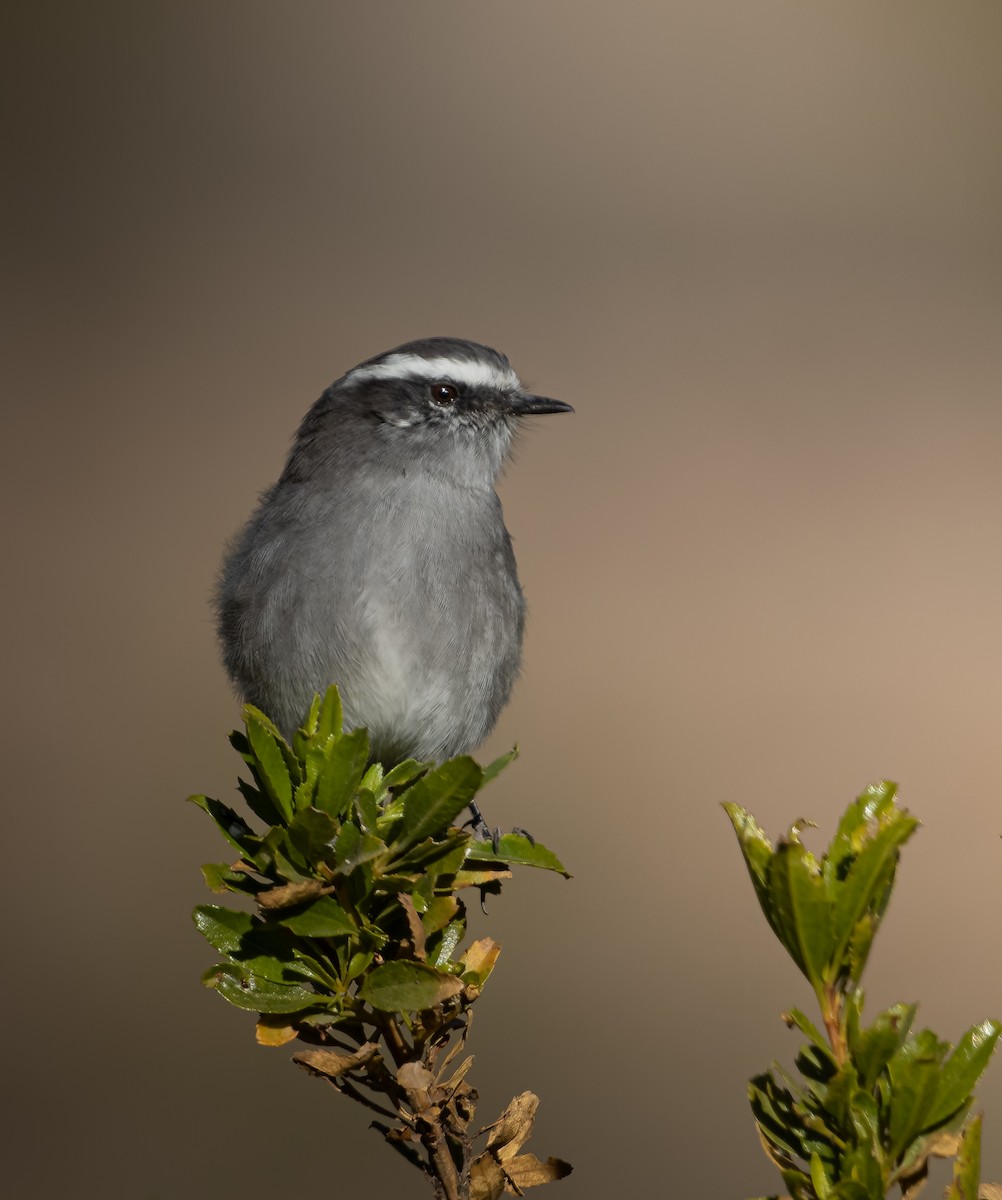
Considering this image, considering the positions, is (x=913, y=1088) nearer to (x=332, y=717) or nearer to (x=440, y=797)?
(x=440, y=797)

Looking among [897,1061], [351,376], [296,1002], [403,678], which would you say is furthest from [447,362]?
[897,1061]

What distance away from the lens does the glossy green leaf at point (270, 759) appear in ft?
3.42

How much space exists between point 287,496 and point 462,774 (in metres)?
1.50

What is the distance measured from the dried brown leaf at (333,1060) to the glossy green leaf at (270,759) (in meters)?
0.23

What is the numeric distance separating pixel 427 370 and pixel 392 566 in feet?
1.63

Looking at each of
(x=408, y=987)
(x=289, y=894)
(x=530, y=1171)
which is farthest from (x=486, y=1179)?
(x=289, y=894)

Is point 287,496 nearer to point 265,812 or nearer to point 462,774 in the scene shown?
point 265,812

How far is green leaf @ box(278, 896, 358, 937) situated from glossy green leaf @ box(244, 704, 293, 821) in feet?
0.42

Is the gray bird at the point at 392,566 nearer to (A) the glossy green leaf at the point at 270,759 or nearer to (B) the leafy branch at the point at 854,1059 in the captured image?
(A) the glossy green leaf at the point at 270,759

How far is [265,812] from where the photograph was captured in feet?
3.73

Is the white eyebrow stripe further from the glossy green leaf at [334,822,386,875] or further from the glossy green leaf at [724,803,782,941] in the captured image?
the glossy green leaf at [724,803,782,941]

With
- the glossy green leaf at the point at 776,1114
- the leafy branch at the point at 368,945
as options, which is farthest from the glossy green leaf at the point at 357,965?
the glossy green leaf at the point at 776,1114

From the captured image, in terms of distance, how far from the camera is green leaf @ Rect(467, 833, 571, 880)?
3.79 feet

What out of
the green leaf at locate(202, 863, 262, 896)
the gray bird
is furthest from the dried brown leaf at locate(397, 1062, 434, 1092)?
the gray bird
